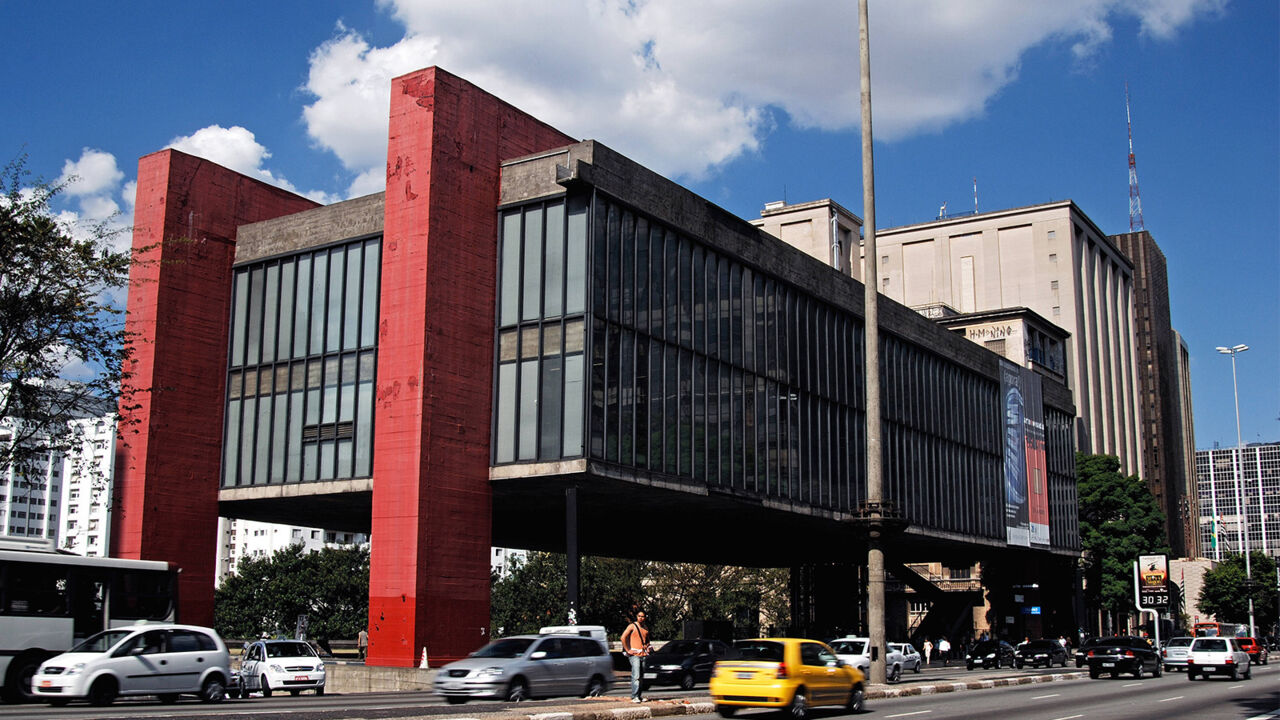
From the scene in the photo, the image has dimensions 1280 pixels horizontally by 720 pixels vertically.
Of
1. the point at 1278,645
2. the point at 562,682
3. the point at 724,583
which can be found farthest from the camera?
the point at 1278,645

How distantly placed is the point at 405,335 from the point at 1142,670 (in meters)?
28.5

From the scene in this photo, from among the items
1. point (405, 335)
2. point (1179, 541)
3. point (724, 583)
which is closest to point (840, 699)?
point (405, 335)

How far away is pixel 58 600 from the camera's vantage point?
24.4 m

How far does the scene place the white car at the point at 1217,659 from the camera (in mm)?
37406

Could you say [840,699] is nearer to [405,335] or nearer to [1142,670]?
[405,335]

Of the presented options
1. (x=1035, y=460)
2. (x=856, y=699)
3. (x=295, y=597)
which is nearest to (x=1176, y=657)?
(x=856, y=699)

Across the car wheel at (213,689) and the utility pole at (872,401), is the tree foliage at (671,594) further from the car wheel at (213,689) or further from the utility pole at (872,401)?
the car wheel at (213,689)

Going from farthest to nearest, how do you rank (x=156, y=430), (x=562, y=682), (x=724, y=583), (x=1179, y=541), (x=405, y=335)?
(x=1179, y=541), (x=724, y=583), (x=156, y=430), (x=405, y=335), (x=562, y=682)

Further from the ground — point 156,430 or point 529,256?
point 529,256

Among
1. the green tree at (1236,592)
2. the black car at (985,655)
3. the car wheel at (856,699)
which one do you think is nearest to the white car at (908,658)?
the black car at (985,655)

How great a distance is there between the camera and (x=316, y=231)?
40.8 meters

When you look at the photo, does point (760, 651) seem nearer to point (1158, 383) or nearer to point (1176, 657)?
point (1176, 657)

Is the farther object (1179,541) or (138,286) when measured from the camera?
(1179,541)

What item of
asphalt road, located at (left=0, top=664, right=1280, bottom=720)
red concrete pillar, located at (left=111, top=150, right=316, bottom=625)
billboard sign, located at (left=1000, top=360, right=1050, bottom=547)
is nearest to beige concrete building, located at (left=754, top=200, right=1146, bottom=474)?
billboard sign, located at (left=1000, top=360, right=1050, bottom=547)
